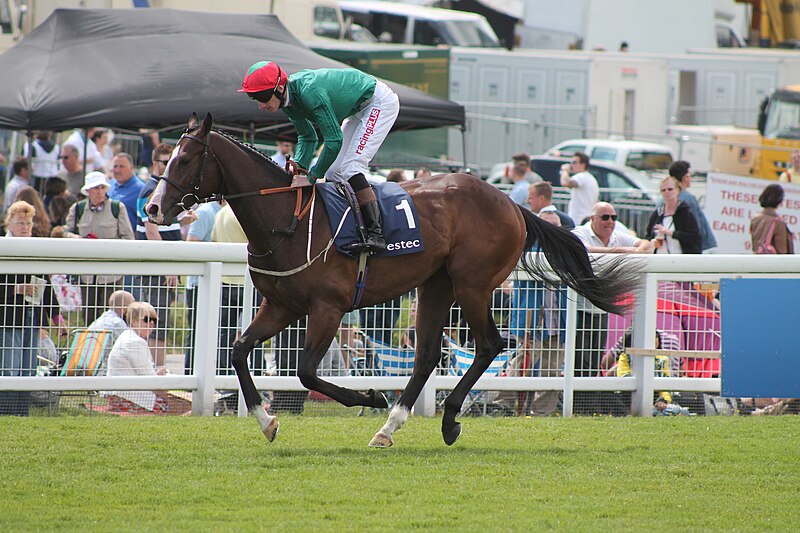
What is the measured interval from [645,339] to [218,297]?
2.94 m

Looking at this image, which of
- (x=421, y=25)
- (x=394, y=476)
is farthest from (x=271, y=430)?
(x=421, y=25)

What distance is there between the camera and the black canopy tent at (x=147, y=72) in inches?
439

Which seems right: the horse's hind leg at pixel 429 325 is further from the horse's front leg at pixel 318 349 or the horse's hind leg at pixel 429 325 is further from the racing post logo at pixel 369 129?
the racing post logo at pixel 369 129

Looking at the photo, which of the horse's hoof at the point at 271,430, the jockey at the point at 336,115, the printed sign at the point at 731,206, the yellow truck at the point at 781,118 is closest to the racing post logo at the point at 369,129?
the jockey at the point at 336,115

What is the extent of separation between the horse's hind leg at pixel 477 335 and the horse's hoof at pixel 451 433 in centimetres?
16

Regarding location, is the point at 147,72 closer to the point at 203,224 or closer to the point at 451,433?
the point at 203,224

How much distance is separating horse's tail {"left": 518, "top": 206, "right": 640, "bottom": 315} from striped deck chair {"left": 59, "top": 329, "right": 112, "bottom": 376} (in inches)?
106

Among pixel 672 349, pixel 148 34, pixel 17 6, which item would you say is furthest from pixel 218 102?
pixel 17 6

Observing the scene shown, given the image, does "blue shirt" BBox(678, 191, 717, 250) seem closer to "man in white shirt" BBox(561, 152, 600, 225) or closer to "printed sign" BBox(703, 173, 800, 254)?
"printed sign" BBox(703, 173, 800, 254)

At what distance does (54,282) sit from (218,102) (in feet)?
14.3

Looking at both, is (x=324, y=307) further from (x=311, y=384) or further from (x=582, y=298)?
(x=582, y=298)

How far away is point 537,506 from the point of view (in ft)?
17.4

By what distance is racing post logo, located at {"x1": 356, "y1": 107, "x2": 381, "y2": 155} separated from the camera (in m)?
6.83

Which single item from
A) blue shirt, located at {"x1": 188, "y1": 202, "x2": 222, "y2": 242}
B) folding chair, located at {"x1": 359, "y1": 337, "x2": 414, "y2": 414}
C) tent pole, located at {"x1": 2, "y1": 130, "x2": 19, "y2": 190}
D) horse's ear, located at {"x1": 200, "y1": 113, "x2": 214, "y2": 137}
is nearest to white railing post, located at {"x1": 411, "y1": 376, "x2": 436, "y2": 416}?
folding chair, located at {"x1": 359, "y1": 337, "x2": 414, "y2": 414}
